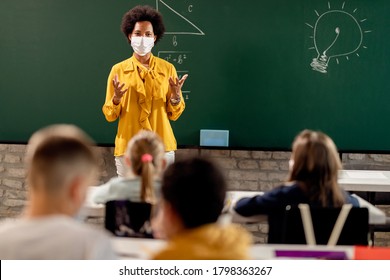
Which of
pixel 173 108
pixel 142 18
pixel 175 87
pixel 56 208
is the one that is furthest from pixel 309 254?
pixel 142 18

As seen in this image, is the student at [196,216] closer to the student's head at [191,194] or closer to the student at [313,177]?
the student's head at [191,194]

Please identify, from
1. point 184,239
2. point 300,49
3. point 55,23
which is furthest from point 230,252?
point 55,23

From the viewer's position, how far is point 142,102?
4.18 metres

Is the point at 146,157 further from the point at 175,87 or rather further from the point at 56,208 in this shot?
the point at 175,87

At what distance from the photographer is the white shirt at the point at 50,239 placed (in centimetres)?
139

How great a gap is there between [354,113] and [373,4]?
83 centimetres

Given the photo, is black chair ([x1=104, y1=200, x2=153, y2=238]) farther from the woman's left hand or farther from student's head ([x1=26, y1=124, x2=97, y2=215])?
the woman's left hand

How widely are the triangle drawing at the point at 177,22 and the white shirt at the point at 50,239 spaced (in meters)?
3.43

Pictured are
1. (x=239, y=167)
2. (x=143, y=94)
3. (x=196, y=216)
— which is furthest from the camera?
(x=239, y=167)

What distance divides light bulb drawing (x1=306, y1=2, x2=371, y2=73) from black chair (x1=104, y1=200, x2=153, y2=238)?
2751 millimetres

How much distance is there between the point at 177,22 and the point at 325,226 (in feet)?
8.93

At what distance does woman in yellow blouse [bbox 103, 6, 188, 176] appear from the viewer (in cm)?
416

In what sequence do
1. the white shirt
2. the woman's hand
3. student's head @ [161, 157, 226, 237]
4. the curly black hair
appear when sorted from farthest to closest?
the curly black hair, the woman's hand, student's head @ [161, 157, 226, 237], the white shirt

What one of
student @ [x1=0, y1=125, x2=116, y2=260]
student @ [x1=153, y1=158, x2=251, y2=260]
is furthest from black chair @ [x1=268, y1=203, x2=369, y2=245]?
student @ [x1=0, y1=125, x2=116, y2=260]
